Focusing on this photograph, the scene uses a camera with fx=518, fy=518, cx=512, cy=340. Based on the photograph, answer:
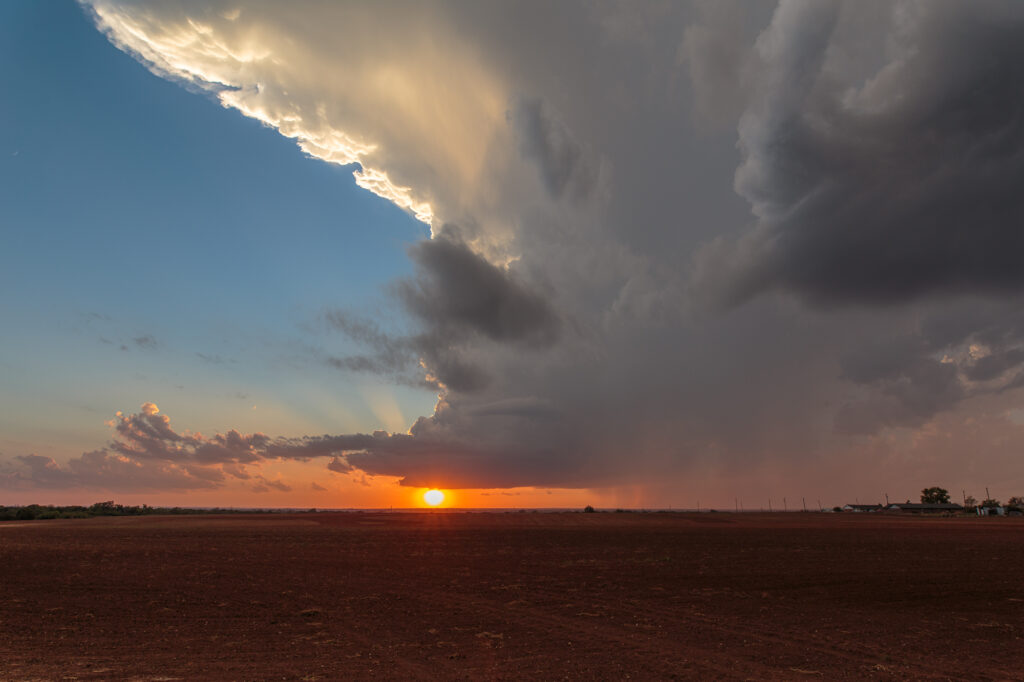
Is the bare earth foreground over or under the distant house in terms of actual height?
over

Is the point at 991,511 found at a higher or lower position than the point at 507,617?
lower

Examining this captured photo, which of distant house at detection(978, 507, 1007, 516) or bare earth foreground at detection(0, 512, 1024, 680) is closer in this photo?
bare earth foreground at detection(0, 512, 1024, 680)

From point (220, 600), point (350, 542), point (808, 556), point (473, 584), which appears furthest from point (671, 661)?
point (350, 542)

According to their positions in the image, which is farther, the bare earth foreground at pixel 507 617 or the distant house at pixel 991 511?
the distant house at pixel 991 511

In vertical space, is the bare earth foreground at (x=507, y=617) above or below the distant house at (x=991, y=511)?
above

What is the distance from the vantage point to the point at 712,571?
36.6 m

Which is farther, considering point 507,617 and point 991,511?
point 991,511

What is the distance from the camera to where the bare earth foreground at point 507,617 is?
1602 centimetres

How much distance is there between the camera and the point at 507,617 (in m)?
23.0

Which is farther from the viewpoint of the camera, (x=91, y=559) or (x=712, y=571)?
(x=91, y=559)

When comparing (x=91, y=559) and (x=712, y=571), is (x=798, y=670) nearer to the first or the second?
(x=712, y=571)

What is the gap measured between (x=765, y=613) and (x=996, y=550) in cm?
4570

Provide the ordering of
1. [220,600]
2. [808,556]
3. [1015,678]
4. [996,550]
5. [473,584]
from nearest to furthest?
1. [1015,678]
2. [220,600]
3. [473,584]
4. [808,556]
5. [996,550]

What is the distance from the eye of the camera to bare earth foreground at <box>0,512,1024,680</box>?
52.5 feet
